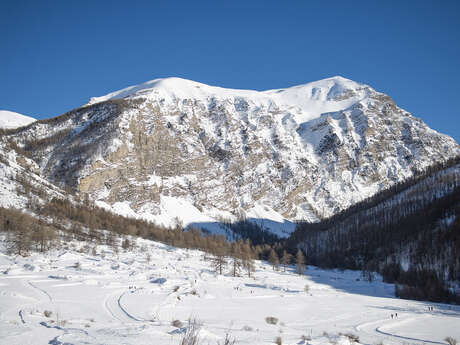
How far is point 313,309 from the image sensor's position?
25.6 metres

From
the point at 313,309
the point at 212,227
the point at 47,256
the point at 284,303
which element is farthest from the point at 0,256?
the point at 212,227

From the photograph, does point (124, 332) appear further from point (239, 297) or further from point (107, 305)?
point (239, 297)

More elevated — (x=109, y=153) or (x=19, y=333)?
(x=109, y=153)

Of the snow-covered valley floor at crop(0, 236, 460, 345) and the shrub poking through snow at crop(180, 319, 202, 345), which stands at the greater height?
the shrub poking through snow at crop(180, 319, 202, 345)

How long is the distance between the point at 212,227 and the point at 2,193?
394 ft

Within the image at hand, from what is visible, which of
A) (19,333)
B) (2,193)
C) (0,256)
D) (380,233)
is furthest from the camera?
(380,233)

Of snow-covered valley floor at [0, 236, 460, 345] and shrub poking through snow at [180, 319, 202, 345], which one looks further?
snow-covered valley floor at [0, 236, 460, 345]

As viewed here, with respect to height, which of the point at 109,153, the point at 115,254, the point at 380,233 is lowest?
the point at 115,254

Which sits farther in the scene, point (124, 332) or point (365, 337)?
Answer: point (365, 337)

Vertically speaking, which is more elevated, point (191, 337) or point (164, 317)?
point (191, 337)

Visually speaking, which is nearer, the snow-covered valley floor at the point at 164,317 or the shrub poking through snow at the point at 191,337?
the shrub poking through snow at the point at 191,337

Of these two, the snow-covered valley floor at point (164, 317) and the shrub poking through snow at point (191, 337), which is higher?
the shrub poking through snow at point (191, 337)

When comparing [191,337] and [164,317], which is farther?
[164,317]

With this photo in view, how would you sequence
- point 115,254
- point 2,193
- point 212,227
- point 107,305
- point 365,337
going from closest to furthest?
point 365,337, point 107,305, point 115,254, point 2,193, point 212,227
